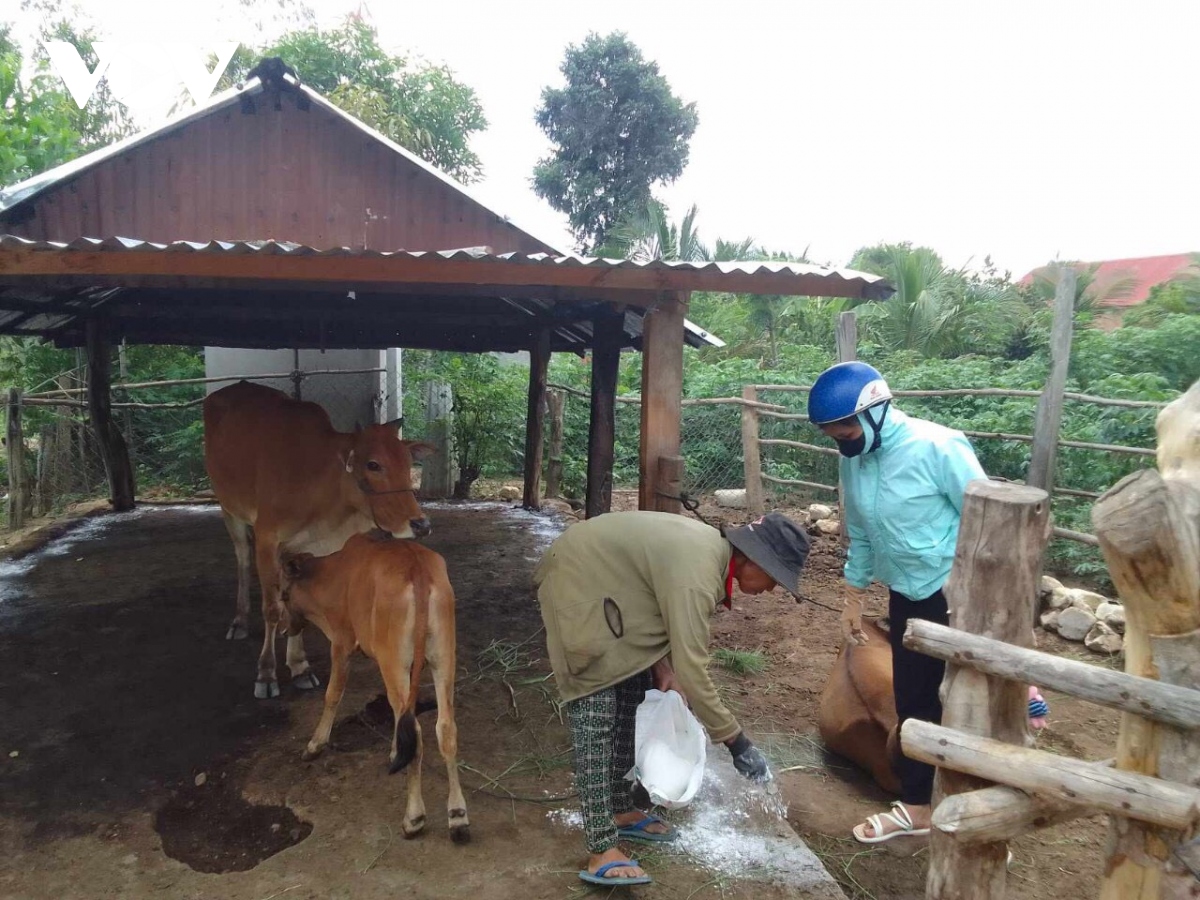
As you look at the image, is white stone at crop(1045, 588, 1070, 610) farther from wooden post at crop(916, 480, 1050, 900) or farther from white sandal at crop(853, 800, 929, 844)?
wooden post at crop(916, 480, 1050, 900)

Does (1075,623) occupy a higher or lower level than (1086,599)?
lower

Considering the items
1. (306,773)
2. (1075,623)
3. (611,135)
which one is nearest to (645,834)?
(306,773)

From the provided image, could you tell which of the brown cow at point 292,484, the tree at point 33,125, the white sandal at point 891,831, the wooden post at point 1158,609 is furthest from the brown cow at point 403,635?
the tree at point 33,125

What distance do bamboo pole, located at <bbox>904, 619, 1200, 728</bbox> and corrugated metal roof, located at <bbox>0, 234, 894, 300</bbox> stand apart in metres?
1.77

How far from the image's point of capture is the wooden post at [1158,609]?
179cm

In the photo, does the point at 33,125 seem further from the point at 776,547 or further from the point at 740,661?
the point at 776,547

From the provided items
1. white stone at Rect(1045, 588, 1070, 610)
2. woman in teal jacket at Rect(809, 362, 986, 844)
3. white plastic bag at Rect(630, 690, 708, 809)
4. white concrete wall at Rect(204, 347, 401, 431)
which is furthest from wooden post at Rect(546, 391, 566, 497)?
white plastic bag at Rect(630, 690, 708, 809)

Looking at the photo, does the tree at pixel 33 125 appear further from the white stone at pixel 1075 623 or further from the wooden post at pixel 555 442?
the white stone at pixel 1075 623

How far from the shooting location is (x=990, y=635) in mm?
2188

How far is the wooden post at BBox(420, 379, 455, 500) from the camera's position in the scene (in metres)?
10.3

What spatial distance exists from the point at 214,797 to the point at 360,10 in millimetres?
19412

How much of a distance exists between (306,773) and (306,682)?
0.95 meters

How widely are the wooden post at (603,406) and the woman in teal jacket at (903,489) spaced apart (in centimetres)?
313

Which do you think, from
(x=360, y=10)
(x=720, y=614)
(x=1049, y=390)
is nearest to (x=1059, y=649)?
(x=1049, y=390)
